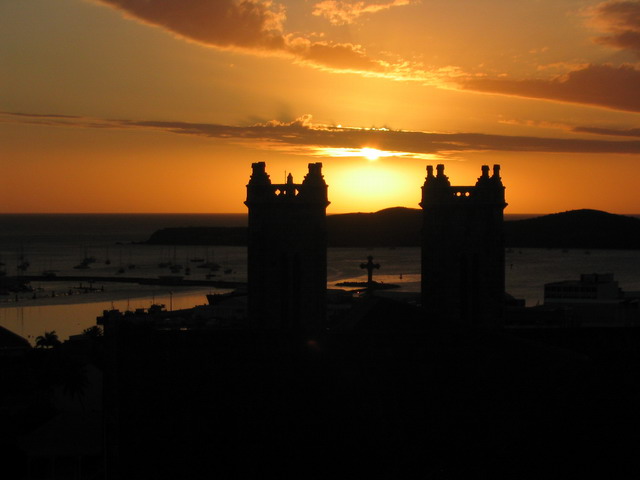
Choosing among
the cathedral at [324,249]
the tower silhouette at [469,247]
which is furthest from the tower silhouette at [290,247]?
the tower silhouette at [469,247]

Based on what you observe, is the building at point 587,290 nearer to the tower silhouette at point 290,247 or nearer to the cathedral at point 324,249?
A: the cathedral at point 324,249

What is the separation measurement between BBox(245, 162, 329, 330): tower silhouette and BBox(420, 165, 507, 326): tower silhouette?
314 cm

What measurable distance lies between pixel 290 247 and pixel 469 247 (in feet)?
15.9

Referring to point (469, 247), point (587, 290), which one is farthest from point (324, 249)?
point (587, 290)

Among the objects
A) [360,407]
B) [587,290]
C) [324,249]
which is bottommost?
[587,290]

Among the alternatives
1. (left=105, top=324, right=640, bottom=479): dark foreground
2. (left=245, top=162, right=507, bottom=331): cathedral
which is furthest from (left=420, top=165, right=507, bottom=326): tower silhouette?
(left=105, top=324, right=640, bottom=479): dark foreground

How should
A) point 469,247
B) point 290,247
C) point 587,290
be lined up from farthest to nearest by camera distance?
point 587,290
point 290,247
point 469,247

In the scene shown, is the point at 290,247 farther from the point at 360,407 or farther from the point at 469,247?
the point at 360,407

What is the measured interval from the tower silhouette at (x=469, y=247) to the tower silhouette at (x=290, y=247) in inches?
124

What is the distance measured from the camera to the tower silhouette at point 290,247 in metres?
23.3

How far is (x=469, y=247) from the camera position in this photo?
2312 cm

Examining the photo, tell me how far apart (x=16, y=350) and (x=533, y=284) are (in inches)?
4622

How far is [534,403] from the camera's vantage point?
13977 millimetres

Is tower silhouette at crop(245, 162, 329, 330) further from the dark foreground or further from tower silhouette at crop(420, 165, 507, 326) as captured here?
the dark foreground
